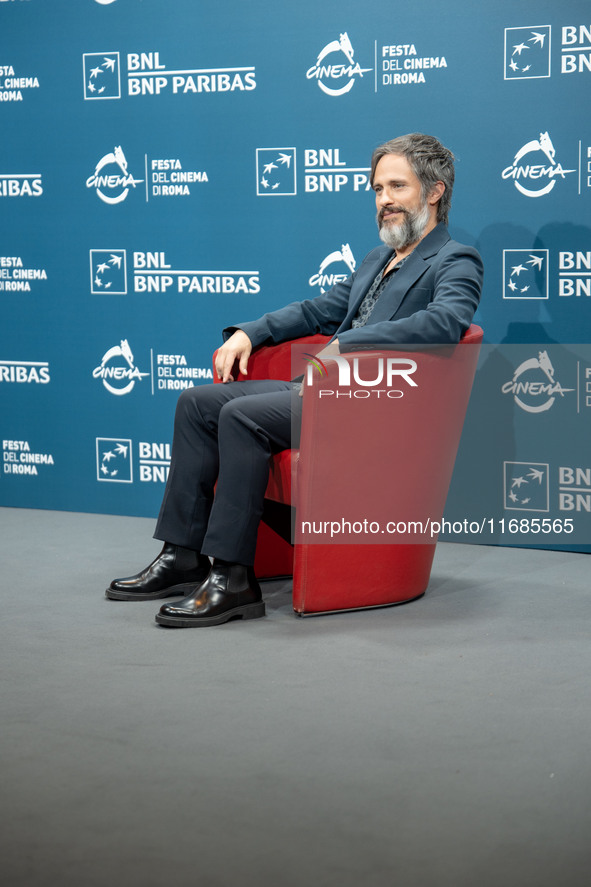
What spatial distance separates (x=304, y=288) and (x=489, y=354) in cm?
70

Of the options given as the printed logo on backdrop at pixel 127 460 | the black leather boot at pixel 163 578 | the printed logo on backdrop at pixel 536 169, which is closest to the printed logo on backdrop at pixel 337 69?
the printed logo on backdrop at pixel 536 169

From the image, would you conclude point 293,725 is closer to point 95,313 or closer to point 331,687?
point 331,687

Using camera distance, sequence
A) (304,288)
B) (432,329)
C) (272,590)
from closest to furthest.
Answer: (432,329)
(272,590)
(304,288)

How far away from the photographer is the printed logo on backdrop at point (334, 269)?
12.1ft

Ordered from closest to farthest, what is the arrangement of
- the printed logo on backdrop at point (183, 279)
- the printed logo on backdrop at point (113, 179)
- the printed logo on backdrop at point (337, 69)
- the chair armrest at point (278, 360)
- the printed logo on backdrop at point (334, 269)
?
the chair armrest at point (278, 360) → the printed logo on backdrop at point (337, 69) → the printed logo on backdrop at point (334, 269) → the printed logo on backdrop at point (183, 279) → the printed logo on backdrop at point (113, 179)

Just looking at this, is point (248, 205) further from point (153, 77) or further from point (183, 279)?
point (153, 77)

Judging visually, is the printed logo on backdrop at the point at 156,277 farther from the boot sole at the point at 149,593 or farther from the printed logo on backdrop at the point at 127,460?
the boot sole at the point at 149,593

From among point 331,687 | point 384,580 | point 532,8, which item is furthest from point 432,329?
point 532,8

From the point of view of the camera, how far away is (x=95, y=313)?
4.09 metres

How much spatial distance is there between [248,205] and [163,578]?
149cm

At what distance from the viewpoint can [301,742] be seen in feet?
6.70

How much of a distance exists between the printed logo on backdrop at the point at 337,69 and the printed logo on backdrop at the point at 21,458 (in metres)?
1.78

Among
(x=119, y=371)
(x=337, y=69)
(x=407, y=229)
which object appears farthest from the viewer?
(x=119, y=371)

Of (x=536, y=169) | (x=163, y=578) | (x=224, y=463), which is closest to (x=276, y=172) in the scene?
(x=536, y=169)
